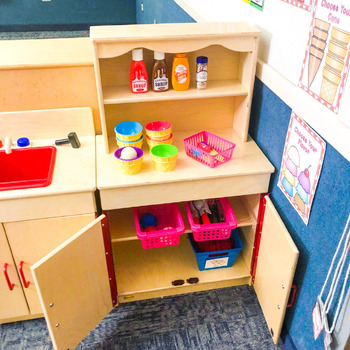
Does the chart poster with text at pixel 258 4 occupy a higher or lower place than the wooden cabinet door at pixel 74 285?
higher

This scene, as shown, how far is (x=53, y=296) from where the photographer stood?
1.39 metres

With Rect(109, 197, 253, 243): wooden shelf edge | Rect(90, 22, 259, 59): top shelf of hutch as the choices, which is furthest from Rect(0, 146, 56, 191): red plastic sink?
Rect(90, 22, 259, 59): top shelf of hutch

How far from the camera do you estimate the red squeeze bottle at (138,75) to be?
5.00 feet

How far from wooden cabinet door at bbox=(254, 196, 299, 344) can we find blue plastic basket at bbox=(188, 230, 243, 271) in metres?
0.15

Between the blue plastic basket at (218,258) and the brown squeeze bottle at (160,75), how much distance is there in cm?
84

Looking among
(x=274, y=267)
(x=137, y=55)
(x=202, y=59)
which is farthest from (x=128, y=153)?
(x=274, y=267)

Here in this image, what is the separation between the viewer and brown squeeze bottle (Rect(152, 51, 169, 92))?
1.56m

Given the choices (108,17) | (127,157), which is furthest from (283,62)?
(108,17)

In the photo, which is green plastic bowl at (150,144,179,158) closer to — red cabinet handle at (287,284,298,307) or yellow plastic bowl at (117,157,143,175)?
yellow plastic bowl at (117,157,143,175)

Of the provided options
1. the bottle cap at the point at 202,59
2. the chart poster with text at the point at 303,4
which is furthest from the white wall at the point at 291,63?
the bottle cap at the point at 202,59

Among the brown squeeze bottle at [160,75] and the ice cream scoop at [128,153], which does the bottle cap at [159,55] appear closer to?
the brown squeeze bottle at [160,75]

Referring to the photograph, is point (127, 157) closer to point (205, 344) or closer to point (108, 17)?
point (205, 344)

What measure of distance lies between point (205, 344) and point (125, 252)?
0.64 m

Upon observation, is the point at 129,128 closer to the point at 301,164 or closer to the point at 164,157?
the point at 164,157
